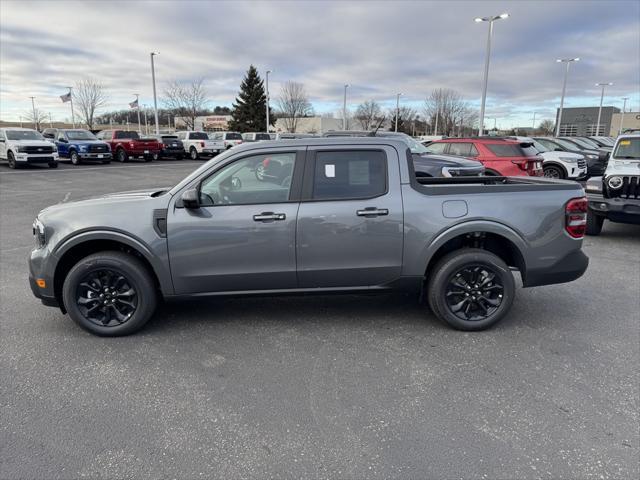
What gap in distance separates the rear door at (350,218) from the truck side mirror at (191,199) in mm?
899

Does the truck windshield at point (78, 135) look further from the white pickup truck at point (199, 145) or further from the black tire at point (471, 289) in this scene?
the black tire at point (471, 289)

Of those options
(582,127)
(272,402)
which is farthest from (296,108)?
(272,402)

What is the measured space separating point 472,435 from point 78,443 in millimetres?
2387

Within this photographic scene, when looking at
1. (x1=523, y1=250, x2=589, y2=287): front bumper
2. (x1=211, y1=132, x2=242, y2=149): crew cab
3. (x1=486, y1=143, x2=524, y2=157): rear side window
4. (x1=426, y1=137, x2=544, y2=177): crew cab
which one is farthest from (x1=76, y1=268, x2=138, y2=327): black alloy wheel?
(x1=211, y1=132, x2=242, y2=149): crew cab

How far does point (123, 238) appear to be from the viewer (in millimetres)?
4039

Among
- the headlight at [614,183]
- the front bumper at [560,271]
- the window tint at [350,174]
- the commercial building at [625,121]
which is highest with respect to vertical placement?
the commercial building at [625,121]

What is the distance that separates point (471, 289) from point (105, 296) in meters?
3.39

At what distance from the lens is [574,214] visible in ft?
13.9

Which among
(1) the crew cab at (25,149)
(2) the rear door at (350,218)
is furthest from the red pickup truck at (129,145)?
(2) the rear door at (350,218)

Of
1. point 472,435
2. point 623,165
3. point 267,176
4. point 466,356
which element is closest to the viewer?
point 472,435

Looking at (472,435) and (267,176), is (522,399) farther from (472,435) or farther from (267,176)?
(267,176)

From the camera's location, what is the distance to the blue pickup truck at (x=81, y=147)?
25.0 meters

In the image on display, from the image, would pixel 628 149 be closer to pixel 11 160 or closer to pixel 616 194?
pixel 616 194

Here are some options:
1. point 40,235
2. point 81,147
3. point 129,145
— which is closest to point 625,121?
point 129,145
